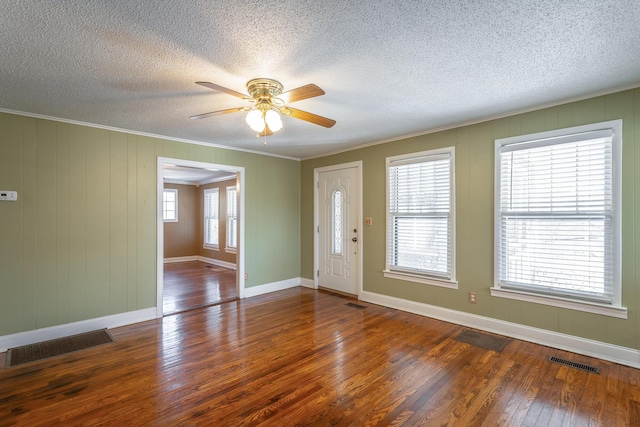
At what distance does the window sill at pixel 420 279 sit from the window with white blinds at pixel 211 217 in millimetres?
5566

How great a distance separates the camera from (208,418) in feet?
6.66

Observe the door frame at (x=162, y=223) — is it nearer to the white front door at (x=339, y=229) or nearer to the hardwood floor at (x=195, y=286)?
the hardwood floor at (x=195, y=286)

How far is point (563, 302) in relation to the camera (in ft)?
9.95

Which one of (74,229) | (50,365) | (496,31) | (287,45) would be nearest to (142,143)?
(74,229)

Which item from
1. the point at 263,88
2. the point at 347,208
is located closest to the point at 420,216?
the point at 347,208

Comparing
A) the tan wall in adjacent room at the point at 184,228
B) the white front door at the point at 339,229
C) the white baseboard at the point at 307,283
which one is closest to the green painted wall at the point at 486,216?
the white front door at the point at 339,229

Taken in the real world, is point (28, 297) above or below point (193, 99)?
below

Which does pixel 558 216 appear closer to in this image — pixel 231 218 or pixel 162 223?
pixel 162 223

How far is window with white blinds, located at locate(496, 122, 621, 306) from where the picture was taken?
2.79m

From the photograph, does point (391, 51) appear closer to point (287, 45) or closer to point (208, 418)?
point (287, 45)

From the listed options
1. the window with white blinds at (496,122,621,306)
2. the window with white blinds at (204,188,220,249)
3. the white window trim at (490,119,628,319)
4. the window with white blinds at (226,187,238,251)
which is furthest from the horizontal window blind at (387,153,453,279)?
the window with white blinds at (204,188,220,249)

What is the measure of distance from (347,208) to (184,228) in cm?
580

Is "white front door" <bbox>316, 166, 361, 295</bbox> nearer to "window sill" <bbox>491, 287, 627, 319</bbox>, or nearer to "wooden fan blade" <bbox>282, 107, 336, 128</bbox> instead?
"window sill" <bbox>491, 287, 627, 319</bbox>

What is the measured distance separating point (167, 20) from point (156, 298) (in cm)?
355
